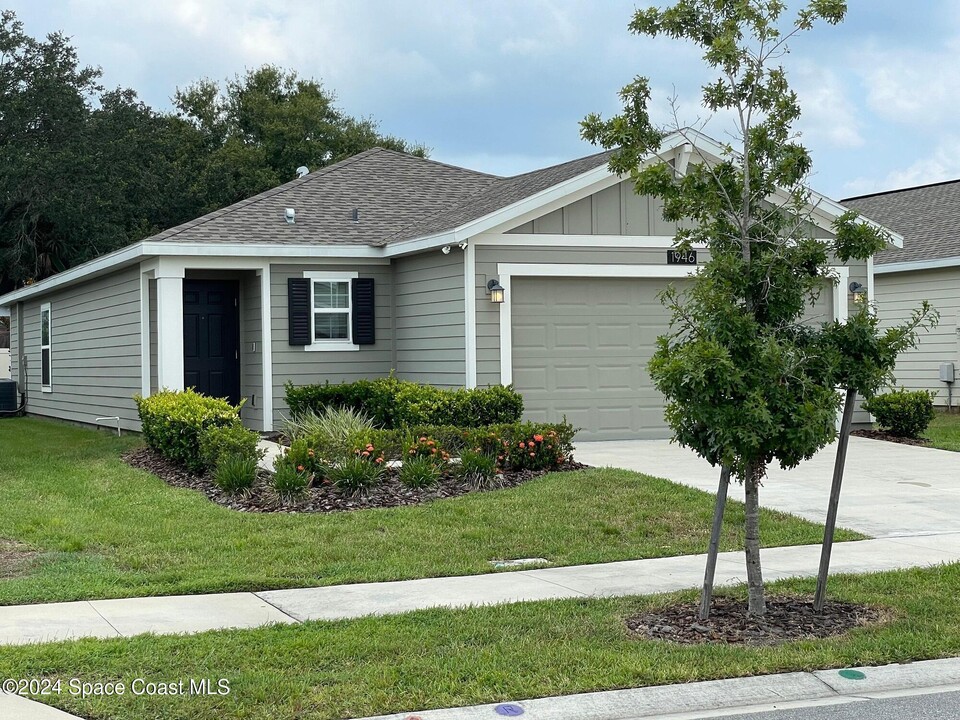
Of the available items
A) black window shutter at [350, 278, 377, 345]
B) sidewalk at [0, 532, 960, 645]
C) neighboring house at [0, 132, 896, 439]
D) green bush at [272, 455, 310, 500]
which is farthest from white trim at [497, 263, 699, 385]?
sidewalk at [0, 532, 960, 645]

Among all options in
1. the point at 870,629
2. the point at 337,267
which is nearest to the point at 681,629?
the point at 870,629

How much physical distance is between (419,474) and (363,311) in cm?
676

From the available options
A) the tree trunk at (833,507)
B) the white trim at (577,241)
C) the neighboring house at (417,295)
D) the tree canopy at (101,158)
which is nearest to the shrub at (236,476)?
the neighboring house at (417,295)

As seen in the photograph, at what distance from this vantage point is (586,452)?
15.1 meters

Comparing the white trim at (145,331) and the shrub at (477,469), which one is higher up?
the white trim at (145,331)

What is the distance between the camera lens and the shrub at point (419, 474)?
11805 mm

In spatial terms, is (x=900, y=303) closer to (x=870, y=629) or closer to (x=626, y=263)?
(x=626, y=263)

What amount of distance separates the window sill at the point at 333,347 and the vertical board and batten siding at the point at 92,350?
2.95 m

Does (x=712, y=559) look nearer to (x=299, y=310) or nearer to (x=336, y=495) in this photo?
(x=336, y=495)

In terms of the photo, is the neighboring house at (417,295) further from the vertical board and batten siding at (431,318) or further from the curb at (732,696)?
the curb at (732,696)

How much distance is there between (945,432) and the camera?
60.4ft

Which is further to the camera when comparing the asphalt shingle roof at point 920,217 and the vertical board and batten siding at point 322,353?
the asphalt shingle roof at point 920,217

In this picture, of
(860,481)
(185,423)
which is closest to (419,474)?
(185,423)

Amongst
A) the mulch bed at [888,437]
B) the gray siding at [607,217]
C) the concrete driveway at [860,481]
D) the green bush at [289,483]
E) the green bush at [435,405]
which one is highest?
the gray siding at [607,217]
